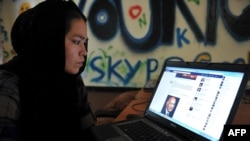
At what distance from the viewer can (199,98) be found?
758 mm

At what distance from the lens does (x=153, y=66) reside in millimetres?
2381

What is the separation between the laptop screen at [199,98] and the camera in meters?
0.65

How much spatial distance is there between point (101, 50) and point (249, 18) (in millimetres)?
1327

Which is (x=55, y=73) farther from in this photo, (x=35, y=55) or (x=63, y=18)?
(x=63, y=18)

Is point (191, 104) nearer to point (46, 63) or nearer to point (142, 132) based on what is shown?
point (142, 132)

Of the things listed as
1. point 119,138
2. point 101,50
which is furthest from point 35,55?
point 101,50

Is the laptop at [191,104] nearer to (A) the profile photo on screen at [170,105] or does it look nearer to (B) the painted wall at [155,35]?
(A) the profile photo on screen at [170,105]

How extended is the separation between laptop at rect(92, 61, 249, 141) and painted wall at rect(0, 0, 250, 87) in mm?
1337

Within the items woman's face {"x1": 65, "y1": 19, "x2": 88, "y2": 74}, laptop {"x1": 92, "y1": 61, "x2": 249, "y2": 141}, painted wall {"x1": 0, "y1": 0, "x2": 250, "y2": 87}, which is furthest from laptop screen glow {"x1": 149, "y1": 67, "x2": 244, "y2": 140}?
painted wall {"x1": 0, "y1": 0, "x2": 250, "y2": 87}

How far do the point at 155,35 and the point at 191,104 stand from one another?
1614 millimetres

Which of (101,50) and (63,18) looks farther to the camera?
(101,50)

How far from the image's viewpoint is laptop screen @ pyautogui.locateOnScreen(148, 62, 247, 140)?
65 cm

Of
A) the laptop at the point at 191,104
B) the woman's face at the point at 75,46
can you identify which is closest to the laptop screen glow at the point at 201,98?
the laptop at the point at 191,104

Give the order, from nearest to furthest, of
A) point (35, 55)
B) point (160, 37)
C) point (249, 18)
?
point (35, 55) → point (249, 18) → point (160, 37)
